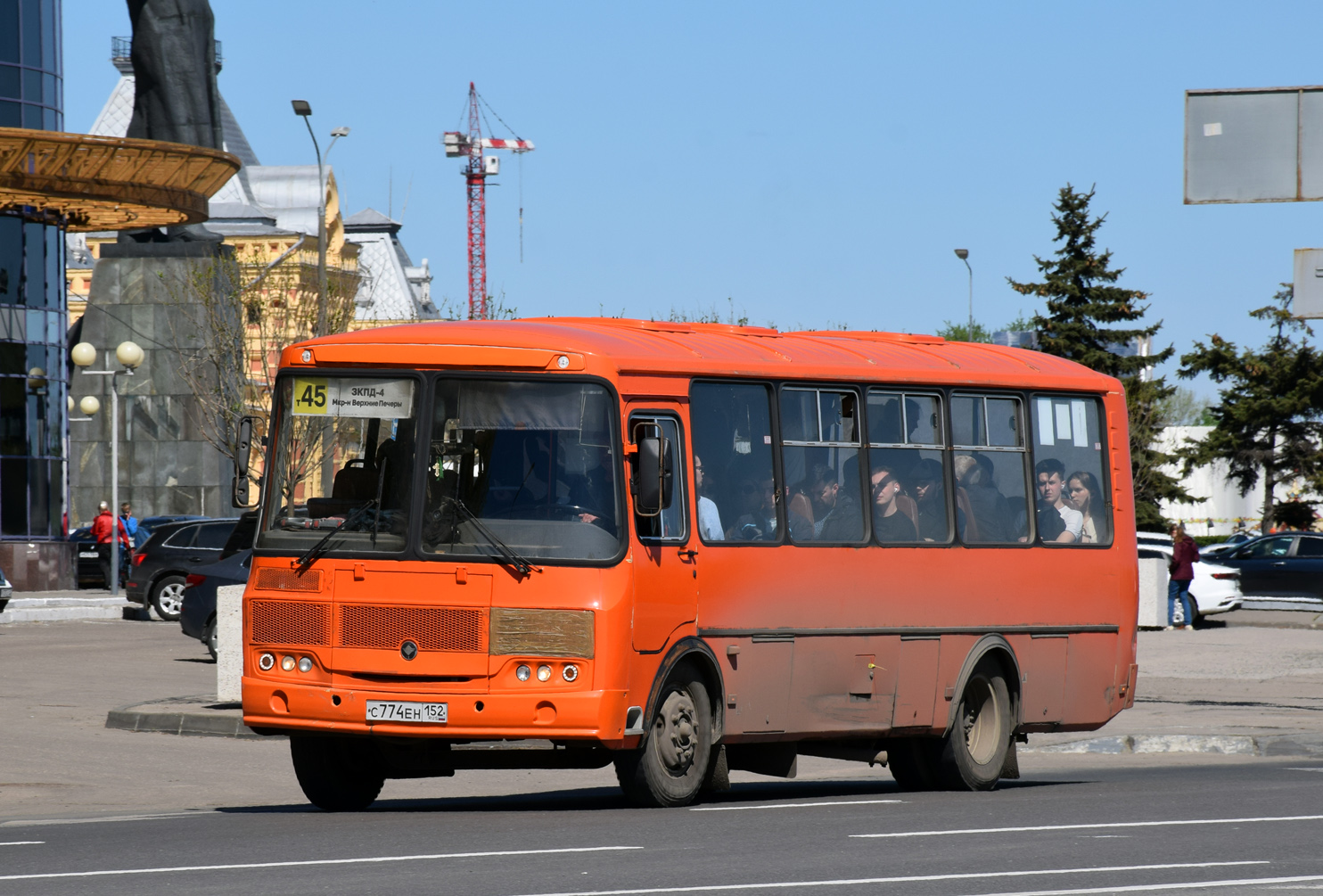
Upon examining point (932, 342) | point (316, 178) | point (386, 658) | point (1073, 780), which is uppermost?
point (316, 178)

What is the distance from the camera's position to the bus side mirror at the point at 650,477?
11.0m

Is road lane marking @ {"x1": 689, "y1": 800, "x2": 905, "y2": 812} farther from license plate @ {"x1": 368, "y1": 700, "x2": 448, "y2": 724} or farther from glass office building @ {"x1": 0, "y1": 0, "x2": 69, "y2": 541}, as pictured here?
glass office building @ {"x1": 0, "y1": 0, "x2": 69, "y2": 541}

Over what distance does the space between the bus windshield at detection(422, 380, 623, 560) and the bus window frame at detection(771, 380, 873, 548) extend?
1.59 m

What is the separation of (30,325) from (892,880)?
128 feet

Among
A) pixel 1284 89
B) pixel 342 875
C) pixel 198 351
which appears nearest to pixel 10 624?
pixel 198 351

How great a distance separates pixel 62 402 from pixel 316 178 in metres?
56.3

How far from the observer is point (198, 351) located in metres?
52.5

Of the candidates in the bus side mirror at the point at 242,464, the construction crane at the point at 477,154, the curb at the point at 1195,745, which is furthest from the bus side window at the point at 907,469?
the construction crane at the point at 477,154

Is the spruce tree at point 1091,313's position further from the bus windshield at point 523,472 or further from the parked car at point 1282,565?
the bus windshield at point 523,472

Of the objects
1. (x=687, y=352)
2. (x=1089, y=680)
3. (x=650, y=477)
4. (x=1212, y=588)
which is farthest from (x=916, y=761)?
(x=1212, y=588)

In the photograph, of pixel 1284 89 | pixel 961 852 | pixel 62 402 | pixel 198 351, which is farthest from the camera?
pixel 198 351

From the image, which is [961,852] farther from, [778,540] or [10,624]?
[10,624]

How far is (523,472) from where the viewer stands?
36.4 ft

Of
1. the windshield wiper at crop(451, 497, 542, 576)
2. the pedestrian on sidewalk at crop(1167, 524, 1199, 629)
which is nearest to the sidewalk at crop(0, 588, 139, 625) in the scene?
the pedestrian on sidewalk at crop(1167, 524, 1199, 629)
